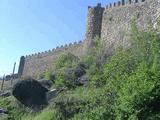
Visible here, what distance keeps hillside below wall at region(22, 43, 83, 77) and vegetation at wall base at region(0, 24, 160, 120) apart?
12.8 metres

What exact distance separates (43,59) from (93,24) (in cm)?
1425

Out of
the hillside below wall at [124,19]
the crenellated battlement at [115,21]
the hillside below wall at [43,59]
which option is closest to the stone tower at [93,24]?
the crenellated battlement at [115,21]

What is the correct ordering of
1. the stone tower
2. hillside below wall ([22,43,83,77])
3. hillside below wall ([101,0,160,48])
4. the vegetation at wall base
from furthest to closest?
1. hillside below wall ([22,43,83,77])
2. the stone tower
3. hillside below wall ([101,0,160,48])
4. the vegetation at wall base

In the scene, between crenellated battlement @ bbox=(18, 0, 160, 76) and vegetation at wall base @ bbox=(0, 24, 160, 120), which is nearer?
vegetation at wall base @ bbox=(0, 24, 160, 120)

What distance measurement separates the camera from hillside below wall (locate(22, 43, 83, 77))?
5536 centimetres

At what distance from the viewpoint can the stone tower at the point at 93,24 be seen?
4938cm

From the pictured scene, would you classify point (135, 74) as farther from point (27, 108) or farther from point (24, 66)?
point (24, 66)

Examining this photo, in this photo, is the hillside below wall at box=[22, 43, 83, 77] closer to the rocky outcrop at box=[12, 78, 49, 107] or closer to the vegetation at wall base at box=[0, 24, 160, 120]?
the vegetation at wall base at box=[0, 24, 160, 120]

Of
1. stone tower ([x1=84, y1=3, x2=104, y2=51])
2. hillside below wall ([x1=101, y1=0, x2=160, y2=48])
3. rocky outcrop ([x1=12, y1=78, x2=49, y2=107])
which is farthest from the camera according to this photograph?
stone tower ([x1=84, y1=3, x2=104, y2=51])

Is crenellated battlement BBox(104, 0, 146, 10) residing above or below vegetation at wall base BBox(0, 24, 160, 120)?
above

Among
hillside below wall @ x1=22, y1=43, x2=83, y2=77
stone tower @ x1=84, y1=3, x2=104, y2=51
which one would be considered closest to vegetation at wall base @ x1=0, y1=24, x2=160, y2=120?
stone tower @ x1=84, y1=3, x2=104, y2=51

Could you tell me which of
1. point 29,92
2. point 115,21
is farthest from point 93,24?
point 29,92

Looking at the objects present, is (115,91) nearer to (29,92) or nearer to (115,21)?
(29,92)

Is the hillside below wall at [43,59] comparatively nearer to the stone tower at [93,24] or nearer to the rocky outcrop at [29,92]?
the stone tower at [93,24]
